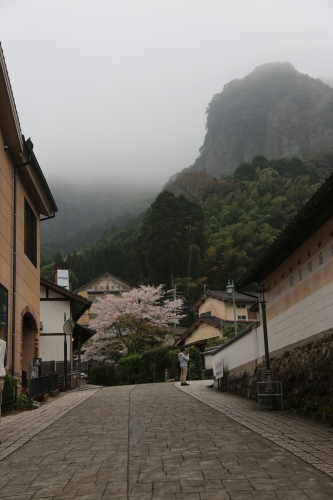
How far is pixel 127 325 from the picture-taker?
47.5 meters

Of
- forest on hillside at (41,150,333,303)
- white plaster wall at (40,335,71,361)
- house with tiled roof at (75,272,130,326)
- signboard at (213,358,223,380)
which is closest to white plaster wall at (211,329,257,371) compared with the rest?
signboard at (213,358,223,380)

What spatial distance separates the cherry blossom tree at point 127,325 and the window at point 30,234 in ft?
87.4

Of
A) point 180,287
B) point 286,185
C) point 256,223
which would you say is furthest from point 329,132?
point 180,287

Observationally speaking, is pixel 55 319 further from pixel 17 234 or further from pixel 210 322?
pixel 210 322

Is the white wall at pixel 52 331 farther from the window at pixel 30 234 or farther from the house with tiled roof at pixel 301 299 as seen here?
the house with tiled roof at pixel 301 299

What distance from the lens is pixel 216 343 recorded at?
145 feet

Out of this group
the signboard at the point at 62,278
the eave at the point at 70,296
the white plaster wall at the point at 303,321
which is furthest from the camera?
the signboard at the point at 62,278

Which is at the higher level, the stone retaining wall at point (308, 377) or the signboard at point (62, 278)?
the signboard at point (62, 278)

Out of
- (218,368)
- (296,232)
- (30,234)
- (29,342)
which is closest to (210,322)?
(218,368)

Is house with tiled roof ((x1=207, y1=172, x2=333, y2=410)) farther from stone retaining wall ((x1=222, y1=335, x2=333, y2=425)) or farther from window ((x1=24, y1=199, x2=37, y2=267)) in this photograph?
window ((x1=24, y1=199, x2=37, y2=267))

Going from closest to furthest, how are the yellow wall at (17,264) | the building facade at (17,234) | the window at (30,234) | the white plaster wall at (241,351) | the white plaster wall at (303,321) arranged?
the white plaster wall at (303,321), the building facade at (17,234), the yellow wall at (17,264), the white plaster wall at (241,351), the window at (30,234)

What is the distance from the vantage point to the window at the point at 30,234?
19.0 m

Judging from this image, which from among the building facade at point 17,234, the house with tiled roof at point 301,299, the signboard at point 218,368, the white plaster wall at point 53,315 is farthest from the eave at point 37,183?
the signboard at point 218,368

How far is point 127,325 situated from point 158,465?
41.1m
